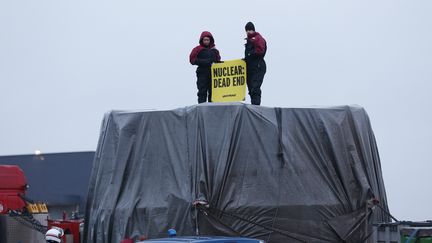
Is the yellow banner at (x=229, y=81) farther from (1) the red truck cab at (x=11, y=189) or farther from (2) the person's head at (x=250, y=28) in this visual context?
(1) the red truck cab at (x=11, y=189)

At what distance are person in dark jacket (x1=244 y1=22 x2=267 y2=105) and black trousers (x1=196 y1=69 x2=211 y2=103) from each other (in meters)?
0.87

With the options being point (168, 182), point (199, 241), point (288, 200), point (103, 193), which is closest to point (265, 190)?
point (288, 200)

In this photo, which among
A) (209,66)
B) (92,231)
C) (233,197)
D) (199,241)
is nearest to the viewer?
(199,241)

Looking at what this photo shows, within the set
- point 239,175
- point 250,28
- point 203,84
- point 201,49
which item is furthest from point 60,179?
point 239,175

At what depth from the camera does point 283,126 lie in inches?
667

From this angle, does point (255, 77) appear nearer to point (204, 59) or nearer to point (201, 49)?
point (204, 59)

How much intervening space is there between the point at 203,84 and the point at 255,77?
1164mm

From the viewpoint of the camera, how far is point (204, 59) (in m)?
19.2

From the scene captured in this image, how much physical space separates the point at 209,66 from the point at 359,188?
12.8ft

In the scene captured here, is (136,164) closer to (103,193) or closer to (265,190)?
(103,193)

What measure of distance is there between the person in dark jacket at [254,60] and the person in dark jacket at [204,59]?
0.78 metres

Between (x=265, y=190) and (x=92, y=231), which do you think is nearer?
(x=265, y=190)

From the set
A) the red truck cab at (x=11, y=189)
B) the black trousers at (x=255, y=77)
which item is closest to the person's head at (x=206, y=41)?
the black trousers at (x=255, y=77)

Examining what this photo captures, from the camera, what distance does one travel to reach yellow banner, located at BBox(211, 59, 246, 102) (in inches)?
741
